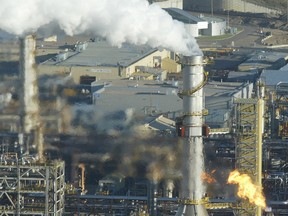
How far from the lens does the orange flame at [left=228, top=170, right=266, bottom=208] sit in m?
29.7

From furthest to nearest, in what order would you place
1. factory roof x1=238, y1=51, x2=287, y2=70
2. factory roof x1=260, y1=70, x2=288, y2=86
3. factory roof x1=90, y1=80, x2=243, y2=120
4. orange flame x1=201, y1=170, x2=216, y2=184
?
factory roof x1=238, y1=51, x2=287, y2=70 → factory roof x1=260, y1=70, x2=288, y2=86 → factory roof x1=90, y1=80, x2=243, y2=120 → orange flame x1=201, y1=170, x2=216, y2=184

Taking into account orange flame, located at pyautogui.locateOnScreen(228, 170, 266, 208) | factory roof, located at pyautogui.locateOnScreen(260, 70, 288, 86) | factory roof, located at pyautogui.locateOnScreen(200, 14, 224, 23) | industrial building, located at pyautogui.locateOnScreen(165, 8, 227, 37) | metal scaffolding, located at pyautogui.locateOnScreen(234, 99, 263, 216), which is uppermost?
factory roof, located at pyautogui.locateOnScreen(200, 14, 224, 23)

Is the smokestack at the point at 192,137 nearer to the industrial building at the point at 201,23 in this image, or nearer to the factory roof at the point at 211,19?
the industrial building at the point at 201,23

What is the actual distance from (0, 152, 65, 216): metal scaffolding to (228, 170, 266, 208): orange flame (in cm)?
384

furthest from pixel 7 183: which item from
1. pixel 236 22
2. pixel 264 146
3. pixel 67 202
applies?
pixel 236 22

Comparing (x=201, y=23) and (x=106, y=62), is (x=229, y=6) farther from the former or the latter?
(x=106, y=62)

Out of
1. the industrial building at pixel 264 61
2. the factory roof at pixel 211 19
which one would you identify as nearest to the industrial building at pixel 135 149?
the industrial building at pixel 264 61

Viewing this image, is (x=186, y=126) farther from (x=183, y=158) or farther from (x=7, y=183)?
(x=7, y=183)

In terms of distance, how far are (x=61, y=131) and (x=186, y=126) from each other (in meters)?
7.06

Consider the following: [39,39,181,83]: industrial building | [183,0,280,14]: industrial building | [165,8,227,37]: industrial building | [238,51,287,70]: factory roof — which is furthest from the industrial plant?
[183,0,280,14]: industrial building

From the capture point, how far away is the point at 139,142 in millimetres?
33281

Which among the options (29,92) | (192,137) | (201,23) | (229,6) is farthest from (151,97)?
(229,6)

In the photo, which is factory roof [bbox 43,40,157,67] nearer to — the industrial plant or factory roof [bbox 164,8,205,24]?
the industrial plant

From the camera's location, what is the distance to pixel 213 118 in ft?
124
